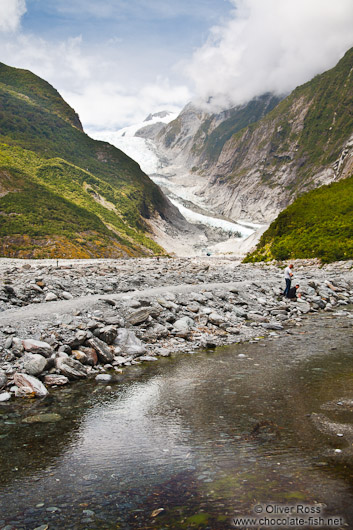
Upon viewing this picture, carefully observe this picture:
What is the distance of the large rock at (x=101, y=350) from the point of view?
444 inches

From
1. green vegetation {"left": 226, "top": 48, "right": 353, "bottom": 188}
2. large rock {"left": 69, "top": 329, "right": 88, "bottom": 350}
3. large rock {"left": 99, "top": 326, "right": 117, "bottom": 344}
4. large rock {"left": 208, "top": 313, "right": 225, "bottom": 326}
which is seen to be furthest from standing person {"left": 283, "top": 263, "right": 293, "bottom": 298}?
green vegetation {"left": 226, "top": 48, "right": 353, "bottom": 188}

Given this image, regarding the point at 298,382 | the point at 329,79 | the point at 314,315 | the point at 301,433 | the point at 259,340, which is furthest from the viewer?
the point at 329,79

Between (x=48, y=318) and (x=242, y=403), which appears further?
(x=48, y=318)

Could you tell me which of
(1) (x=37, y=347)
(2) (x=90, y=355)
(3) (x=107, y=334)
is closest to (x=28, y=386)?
(1) (x=37, y=347)

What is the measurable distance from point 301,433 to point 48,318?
883 cm

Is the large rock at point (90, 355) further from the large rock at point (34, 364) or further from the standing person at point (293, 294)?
the standing person at point (293, 294)

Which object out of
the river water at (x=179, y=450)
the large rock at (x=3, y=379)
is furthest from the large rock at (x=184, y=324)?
the large rock at (x=3, y=379)

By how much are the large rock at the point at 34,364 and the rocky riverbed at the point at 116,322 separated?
25 mm

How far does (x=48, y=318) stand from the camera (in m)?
12.4

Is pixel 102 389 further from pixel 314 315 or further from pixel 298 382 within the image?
pixel 314 315

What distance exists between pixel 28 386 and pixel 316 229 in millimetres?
36457

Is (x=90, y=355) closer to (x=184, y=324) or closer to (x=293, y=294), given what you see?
(x=184, y=324)

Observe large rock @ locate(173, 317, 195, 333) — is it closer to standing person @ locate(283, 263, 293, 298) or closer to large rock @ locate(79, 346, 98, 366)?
large rock @ locate(79, 346, 98, 366)

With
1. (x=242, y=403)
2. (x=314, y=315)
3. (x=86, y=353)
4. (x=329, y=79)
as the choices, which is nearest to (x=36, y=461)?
(x=242, y=403)
